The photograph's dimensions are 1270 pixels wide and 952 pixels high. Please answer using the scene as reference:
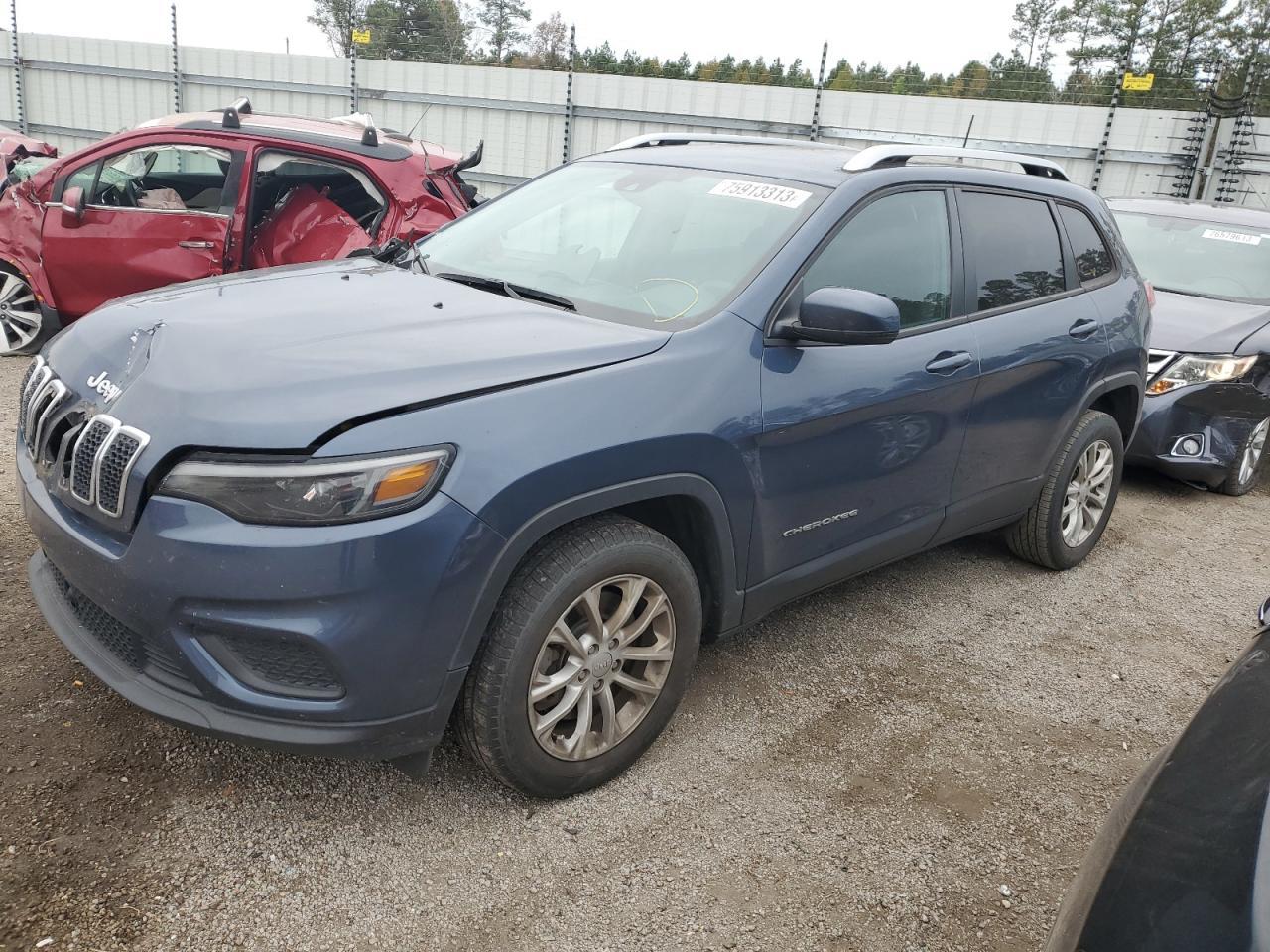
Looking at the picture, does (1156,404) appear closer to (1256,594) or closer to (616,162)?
(1256,594)

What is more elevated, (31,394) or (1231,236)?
(1231,236)

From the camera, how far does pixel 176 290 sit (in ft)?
9.82

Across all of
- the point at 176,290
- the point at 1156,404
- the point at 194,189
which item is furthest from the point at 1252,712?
the point at 194,189

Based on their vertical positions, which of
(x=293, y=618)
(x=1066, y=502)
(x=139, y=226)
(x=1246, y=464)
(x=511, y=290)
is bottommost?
(x=1246, y=464)

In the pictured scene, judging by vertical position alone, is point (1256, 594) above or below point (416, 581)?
below

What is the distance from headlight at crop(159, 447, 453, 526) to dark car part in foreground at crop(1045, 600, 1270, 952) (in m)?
1.51

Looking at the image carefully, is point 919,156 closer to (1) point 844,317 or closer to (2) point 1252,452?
(1) point 844,317

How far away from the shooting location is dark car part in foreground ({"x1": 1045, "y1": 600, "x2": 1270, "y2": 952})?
1351 millimetres

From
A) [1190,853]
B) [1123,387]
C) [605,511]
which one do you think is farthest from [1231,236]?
[1190,853]

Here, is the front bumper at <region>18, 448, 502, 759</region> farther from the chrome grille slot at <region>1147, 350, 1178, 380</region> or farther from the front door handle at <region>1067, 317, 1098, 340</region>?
the chrome grille slot at <region>1147, 350, 1178, 380</region>

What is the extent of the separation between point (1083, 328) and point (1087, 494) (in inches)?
35.2

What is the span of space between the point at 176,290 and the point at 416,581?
57.0 inches

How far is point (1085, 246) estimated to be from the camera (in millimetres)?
4406

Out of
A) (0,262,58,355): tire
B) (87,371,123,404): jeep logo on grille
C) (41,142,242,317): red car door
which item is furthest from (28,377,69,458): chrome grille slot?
(0,262,58,355): tire
